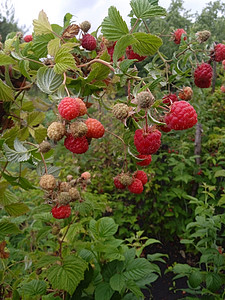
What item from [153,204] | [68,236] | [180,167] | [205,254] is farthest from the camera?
[153,204]

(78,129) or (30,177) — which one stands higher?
(78,129)

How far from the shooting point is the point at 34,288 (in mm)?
→ 948

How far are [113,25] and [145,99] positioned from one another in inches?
7.5

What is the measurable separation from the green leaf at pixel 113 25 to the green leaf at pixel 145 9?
0.03 metres

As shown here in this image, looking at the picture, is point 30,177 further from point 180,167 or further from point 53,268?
point 53,268

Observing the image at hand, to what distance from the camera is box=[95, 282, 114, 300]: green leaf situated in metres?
1.01

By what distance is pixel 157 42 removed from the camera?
531 mm

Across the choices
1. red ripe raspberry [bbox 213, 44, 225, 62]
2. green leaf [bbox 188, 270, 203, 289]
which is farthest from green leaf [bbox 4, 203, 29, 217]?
green leaf [bbox 188, 270, 203, 289]

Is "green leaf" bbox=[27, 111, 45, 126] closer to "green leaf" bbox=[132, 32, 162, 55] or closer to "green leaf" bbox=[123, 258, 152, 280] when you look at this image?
"green leaf" bbox=[132, 32, 162, 55]

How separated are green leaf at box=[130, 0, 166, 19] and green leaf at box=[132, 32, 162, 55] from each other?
37mm

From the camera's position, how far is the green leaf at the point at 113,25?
0.52 metres

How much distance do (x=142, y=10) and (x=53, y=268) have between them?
77 centimetres

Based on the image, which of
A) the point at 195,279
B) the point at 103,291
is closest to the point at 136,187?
the point at 103,291

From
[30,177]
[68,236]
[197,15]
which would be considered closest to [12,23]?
[197,15]
